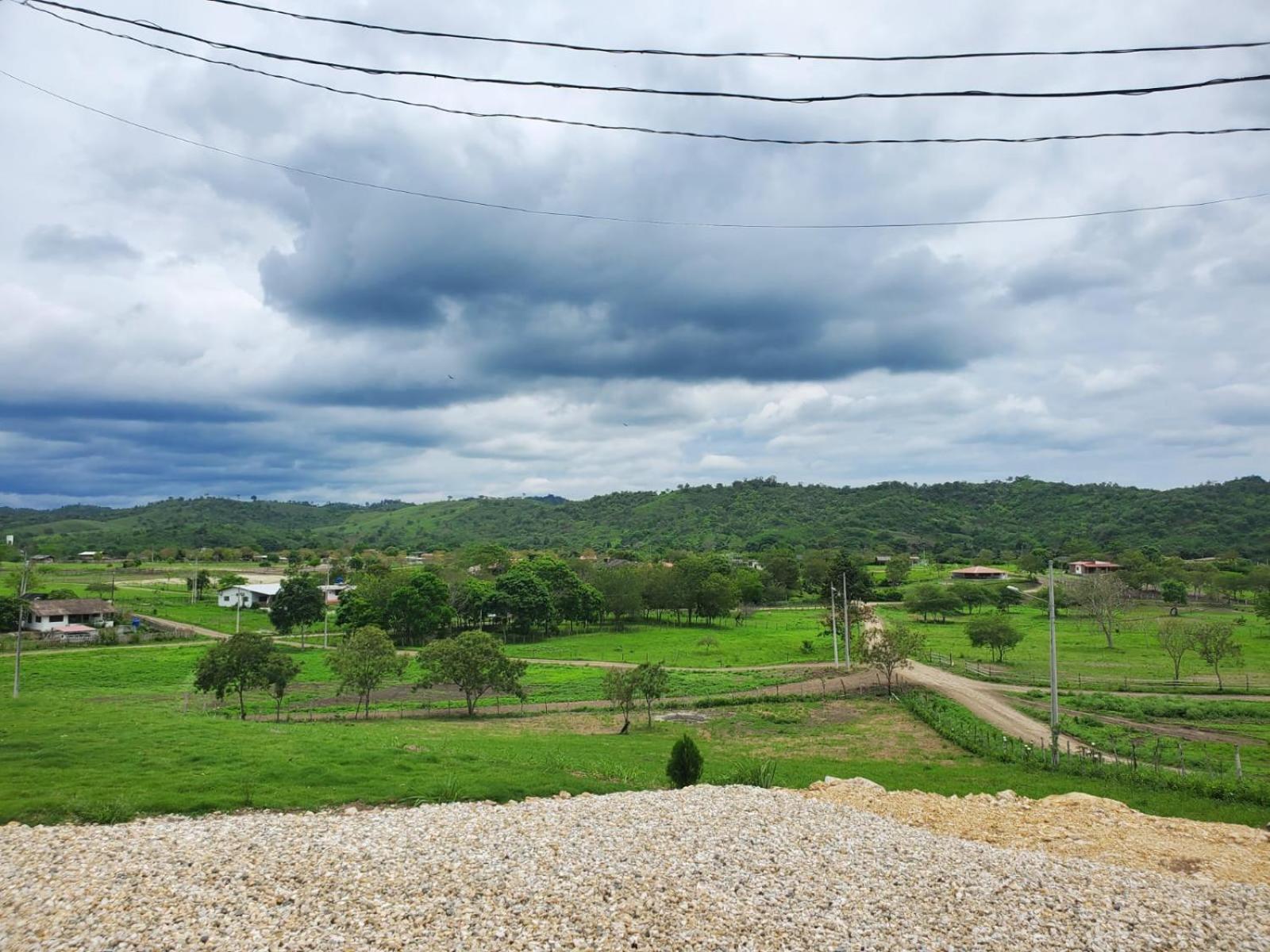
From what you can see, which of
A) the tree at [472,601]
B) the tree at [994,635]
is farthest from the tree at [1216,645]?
the tree at [472,601]

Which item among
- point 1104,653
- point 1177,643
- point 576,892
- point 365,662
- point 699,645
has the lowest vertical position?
point 699,645

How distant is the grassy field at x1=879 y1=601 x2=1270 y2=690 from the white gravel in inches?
1892

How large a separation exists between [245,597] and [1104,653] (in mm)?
104509

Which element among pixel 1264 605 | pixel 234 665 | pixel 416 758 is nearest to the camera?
pixel 416 758

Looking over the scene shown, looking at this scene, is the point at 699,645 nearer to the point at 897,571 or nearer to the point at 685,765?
the point at 685,765

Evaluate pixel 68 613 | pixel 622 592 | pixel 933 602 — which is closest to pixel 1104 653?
pixel 933 602

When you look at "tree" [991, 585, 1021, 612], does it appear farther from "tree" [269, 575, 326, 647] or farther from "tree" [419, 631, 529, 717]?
"tree" [269, 575, 326, 647]

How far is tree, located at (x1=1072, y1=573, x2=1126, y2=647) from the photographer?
7000 centimetres

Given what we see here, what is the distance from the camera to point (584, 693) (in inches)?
1863

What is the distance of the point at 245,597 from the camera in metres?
100

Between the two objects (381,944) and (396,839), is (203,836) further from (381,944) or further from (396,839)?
(381,944)

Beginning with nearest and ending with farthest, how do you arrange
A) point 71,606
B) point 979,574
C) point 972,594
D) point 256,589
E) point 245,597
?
point 71,606
point 972,594
point 245,597
point 256,589
point 979,574

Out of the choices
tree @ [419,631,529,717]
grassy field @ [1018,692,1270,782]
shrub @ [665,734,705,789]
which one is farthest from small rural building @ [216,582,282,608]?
shrub @ [665,734,705,789]

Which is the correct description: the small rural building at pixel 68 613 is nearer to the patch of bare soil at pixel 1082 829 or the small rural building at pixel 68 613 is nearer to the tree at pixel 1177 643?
the patch of bare soil at pixel 1082 829
